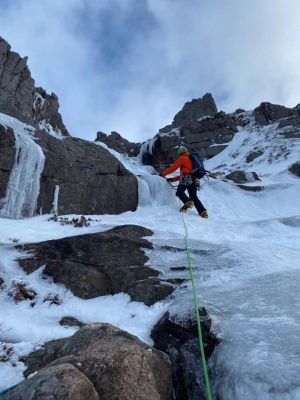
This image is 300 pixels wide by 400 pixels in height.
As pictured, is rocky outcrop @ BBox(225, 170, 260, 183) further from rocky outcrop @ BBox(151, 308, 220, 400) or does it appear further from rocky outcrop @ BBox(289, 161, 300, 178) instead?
rocky outcrop @ BBox(151, 308, 220, 400)


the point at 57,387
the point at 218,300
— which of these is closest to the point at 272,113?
the point at 218,300

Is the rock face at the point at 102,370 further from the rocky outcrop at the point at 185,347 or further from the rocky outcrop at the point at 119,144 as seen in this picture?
the rocky outcrop at the point at 119,144

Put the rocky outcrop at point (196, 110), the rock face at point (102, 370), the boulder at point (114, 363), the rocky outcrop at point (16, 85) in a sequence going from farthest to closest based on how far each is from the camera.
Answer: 1. the rocky outcrop at point (196, 110)
2. the rocky outcrop at point (16, 85)
3. the boulder at point (114, 363)
4. the rock face at point (102, 370)

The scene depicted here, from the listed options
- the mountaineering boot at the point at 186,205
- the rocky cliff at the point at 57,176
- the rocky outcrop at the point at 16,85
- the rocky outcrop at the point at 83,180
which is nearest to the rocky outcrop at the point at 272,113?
the rocky outcrop at the point at 16,85

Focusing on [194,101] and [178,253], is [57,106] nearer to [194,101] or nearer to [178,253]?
[178,253]

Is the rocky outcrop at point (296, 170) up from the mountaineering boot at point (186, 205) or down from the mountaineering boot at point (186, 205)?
up

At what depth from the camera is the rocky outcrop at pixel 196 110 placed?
56.6 m

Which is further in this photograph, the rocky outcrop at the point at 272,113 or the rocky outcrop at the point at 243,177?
the rocky outcrop at the point at 272,113

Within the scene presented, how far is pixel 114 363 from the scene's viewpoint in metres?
2.31

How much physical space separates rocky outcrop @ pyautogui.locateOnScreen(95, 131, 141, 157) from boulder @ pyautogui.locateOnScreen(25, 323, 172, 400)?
1646 inches

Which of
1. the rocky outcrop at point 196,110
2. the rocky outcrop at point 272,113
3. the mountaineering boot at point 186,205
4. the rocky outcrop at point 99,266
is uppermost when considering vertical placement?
the rocky outcrop at point 196,110

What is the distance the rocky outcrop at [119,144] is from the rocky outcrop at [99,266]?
124ft

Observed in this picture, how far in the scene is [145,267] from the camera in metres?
5.59

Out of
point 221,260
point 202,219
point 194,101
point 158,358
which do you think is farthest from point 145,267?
point 194,101
